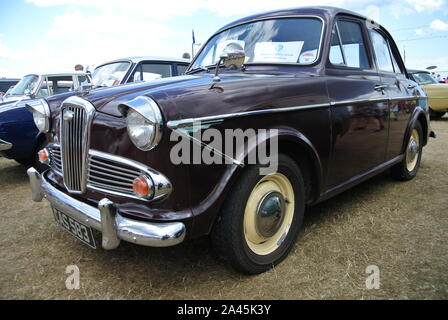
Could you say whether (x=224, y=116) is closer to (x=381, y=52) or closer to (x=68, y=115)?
(x=68, y=115)

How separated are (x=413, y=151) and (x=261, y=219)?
2932mm

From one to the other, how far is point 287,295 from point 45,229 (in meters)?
2.17

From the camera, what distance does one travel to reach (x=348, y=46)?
2908 mm

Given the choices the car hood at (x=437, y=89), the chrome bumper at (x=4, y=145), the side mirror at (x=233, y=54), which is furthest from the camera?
the car hood at (x=437, y=89)

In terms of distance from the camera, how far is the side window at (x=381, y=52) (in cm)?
336

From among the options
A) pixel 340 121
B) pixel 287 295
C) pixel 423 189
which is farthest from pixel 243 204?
pixel 423 189

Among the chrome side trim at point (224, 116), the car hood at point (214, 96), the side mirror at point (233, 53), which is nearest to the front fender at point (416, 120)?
the chrome side trim at point (224, 116)

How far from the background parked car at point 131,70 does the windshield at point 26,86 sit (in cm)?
119

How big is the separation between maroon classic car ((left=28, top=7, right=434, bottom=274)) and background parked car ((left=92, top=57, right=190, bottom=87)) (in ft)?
8.49

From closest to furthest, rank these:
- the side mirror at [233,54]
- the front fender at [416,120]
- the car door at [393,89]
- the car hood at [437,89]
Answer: the side mirror at [233,54], the car door at [393,89], the front fender at [416,120], the car hood at [437,89]

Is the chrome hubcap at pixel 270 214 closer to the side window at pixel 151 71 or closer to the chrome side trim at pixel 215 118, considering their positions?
the chrome side trim at pixel 215 118

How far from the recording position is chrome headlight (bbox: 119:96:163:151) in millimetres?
1595

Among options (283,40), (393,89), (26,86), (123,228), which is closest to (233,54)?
(283,40)
